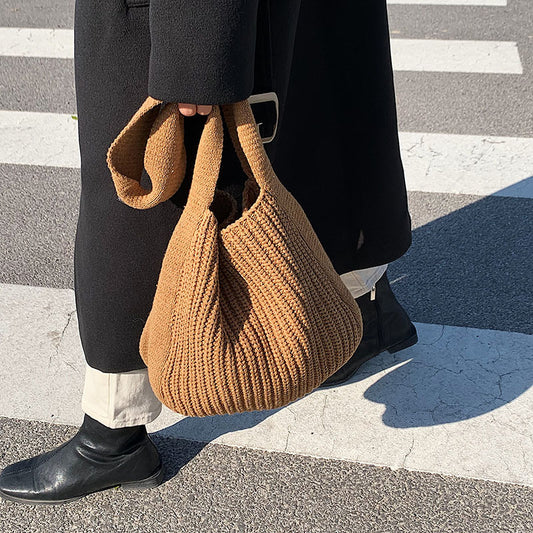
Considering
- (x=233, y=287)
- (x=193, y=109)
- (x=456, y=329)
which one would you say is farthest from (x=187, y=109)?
(x=456, y=329)

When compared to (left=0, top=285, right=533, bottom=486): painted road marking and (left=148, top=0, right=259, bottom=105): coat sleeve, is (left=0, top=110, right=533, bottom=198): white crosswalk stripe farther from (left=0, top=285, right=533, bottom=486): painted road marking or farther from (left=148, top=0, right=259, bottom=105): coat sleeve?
(left=148, top=0, right=259, bottom=105): coat sleeve

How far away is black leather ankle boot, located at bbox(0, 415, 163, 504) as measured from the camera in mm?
2072

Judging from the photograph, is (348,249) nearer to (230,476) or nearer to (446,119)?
(230,476)

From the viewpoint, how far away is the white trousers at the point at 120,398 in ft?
6.46

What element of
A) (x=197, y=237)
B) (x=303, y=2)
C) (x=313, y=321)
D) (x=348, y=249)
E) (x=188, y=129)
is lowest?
(x=348, y=249)

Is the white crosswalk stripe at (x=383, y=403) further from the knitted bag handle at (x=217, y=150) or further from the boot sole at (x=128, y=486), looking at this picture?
the knitted bag handle at (x=217, y=150)

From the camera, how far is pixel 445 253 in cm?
312

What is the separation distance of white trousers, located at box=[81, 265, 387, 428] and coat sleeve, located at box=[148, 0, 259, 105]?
775mm

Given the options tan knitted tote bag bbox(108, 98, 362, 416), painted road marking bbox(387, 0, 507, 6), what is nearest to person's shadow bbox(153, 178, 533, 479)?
tan knitted tote bag bbox(108, 98, 362, 416)

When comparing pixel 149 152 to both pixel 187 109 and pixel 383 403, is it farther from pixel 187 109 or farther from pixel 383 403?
pixel 383 403

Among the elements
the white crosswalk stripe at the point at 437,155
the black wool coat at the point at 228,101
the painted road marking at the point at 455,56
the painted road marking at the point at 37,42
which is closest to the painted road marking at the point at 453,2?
the painted road marking at the point at 455,56

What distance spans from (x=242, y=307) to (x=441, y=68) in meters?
3.56

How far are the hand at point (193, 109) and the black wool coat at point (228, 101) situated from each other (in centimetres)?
4

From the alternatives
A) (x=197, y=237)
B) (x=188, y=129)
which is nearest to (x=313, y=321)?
(x=197, y=237)
